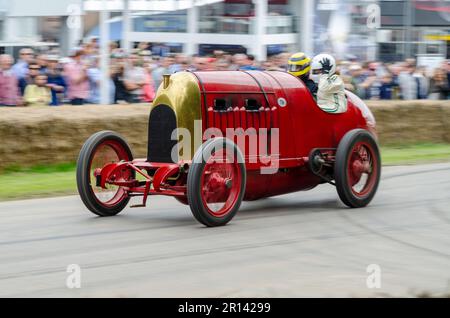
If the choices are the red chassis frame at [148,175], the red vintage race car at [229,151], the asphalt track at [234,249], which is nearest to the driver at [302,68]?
the red vintage race car at [229,151]

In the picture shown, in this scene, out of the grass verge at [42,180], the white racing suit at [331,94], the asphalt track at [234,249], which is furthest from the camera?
the grass verge at [42,180]

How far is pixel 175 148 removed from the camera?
8.61m

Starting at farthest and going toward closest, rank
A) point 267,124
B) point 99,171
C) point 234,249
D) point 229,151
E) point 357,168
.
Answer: point 357,168, point 267,124, point 99,171, point 229,151, point 234,249

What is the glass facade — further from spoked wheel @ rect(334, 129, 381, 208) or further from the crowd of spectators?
spoked wheel @ rect(334, 129, 381, 208)

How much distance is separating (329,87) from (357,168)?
91 centimetres

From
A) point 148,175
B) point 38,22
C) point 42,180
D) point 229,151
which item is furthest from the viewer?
point 38,22

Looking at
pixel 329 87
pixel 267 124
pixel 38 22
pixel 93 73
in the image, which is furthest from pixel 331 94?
pixel 38 22

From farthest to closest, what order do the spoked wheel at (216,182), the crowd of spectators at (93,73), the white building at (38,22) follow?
the white building at (38,22), the crowd of spectators at (93,73), the spoked wheel at (216,182)

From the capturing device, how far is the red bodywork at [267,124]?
8555 mm

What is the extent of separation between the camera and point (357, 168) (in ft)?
31.5

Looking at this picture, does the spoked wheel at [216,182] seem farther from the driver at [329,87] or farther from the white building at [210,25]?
the white building at [210,25]

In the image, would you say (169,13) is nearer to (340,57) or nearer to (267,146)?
(340,57)

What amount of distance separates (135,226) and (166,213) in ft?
2.81

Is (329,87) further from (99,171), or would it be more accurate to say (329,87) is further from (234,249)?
(234,249)
